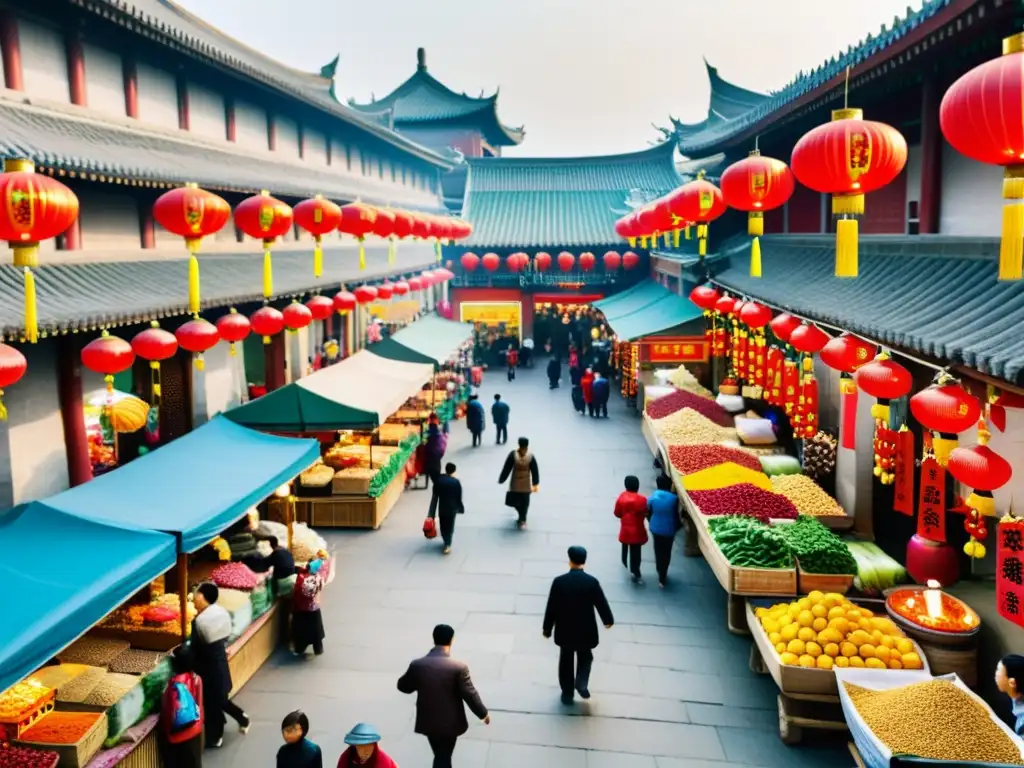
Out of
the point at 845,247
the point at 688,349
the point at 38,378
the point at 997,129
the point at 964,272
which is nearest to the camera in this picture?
the point at 997,129

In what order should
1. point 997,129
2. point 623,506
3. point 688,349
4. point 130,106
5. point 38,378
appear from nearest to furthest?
point 997,129 → point 38,378 → point 623,506 → point 130,106 → point 688,349

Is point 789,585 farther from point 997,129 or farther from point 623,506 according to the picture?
point 997,129

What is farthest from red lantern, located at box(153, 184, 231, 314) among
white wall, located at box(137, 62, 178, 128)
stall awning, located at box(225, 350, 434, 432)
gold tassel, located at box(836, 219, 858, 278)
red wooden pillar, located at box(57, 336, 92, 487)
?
gold tassel, located at box(836, 219, 858, 278)

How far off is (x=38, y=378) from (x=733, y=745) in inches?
311

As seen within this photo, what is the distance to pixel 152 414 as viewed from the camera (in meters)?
10.9

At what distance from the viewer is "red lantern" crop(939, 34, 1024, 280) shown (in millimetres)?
4070

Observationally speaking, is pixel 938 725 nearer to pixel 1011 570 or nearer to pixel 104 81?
pixel 1011 570

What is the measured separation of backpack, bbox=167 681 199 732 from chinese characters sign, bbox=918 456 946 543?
6.76m

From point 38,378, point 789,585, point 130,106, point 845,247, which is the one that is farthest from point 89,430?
point 845,247

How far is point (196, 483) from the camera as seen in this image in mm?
9078

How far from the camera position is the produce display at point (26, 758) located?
5.83 metres

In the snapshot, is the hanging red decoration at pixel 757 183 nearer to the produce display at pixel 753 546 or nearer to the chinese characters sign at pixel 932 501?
the chinese characters sign at pixel 932 501

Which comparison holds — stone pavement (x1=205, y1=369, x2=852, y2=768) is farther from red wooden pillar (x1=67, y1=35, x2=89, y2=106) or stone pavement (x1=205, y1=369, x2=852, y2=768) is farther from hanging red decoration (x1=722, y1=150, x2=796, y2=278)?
red wooden pillar (x1=67, y1=35, x2=89, y2=106)

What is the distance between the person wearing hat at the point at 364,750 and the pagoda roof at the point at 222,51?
887 centimetres
